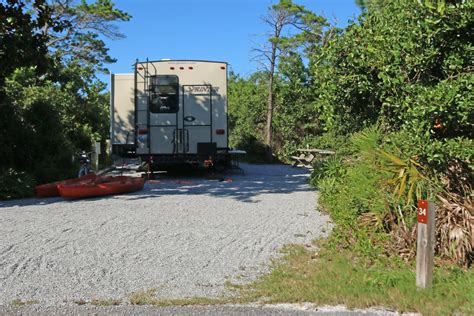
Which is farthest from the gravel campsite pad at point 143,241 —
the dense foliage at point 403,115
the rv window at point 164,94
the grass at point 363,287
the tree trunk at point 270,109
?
the tree trunk at point 270,109

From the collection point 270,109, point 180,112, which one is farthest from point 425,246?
point 270,109

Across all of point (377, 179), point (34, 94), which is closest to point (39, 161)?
point (34, 94)

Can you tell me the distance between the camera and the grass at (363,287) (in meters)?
4.56

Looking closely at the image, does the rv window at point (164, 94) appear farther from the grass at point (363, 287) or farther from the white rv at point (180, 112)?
the grass at point (363, 287)

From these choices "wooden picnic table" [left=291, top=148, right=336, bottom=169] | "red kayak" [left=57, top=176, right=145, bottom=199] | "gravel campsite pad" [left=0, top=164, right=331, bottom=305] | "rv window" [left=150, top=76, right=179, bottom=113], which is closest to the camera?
"gravel campsite pad" [left=0, top=164, right=331, bottom=305]

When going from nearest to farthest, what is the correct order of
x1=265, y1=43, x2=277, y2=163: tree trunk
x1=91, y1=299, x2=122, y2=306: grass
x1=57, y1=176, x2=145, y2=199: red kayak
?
x1=91, y1=299, x2=122, y2=306: grass → x1=57, y1=176, x2=145, y2=199: red kayak → x1=265, y1=43, x2=277, y2=163: tree trunk

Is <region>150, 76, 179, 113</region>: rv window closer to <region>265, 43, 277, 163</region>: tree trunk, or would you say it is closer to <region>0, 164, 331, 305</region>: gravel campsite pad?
<region>0, 164, 331, 305</region>: gravel campsite pad

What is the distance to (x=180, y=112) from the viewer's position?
15.6m

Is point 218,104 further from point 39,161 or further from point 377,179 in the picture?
point 377,179

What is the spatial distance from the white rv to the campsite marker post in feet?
36.1

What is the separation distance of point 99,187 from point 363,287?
26.2ft

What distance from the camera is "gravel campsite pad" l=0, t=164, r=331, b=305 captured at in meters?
5.30

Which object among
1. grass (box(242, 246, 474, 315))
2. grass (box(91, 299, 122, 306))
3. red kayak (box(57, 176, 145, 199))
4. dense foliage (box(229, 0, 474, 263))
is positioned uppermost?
dense foliage (box(229, 0, 474, 263))

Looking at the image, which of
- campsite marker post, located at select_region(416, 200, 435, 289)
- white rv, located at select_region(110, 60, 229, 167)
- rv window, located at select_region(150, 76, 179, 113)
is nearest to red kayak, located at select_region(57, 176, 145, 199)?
white rv, located at select_region(110, 60, 229, 167)
